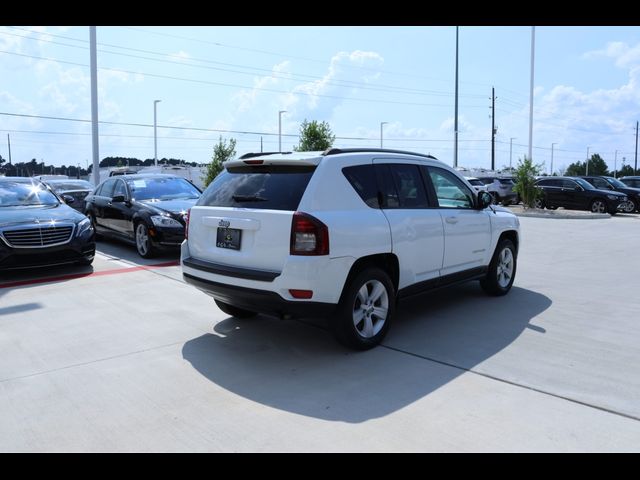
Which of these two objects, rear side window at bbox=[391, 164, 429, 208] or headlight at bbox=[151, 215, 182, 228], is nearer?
rear side window at bbox=[391, 164, 429, 208]

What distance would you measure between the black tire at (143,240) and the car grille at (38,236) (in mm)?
1503

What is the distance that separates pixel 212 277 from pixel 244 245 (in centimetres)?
48

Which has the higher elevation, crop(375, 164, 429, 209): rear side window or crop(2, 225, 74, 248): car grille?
crop(375, 164, 429, 209): rear side window

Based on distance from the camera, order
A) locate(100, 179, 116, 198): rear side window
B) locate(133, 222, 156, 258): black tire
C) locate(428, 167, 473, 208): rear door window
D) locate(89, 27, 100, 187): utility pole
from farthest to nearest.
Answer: locate(89, 27, 100, 187): utility pole, locate(100, 179, 116, 198): rear side window, locate(133, 222, 156, 258): black tire, locate(428, 167, 473, 208): rear door window

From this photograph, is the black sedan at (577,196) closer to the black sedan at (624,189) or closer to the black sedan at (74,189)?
the black sedan at (624,189)

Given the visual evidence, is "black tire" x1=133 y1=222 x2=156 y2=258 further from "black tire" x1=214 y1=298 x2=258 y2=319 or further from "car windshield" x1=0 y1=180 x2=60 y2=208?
"black tire" x1=214 y1=298 x2=258 y2=319

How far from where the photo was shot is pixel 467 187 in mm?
6406

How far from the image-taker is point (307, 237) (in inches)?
170

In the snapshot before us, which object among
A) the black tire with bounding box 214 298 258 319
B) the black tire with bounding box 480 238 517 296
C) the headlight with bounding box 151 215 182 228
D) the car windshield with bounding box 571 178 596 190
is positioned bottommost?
the black tire with bounding box 214 298 258 319

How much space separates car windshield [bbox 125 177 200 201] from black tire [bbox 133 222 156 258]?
32.1 inches

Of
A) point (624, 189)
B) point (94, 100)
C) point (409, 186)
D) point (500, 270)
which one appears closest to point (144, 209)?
point (409, 186)

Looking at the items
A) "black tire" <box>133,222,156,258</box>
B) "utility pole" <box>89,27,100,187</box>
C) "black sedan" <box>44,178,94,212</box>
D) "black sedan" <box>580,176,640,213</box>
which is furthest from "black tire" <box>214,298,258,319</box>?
"black sedan" <box>580,176,640,213</box>

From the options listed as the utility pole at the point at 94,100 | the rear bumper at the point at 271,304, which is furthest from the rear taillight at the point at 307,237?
the utility pole at the point at 94,100

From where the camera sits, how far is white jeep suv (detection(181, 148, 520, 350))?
436cm
